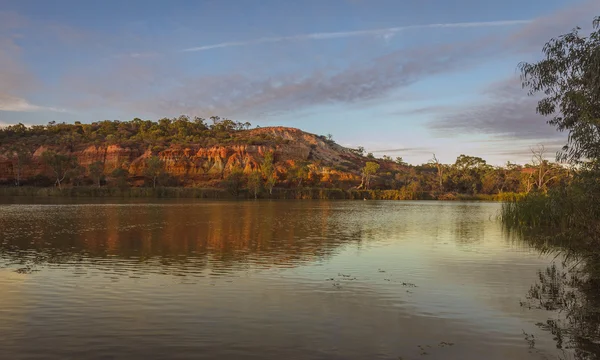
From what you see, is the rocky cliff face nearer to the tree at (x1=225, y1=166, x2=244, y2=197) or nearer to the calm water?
the tree at (x1=225, y1=166, x2=244, y2=197)

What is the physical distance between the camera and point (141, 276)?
1323 centimetres

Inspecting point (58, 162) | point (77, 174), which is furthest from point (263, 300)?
point (77, 174)

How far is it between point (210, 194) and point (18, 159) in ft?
133

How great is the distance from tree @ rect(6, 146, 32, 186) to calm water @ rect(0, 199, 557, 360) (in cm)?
8207

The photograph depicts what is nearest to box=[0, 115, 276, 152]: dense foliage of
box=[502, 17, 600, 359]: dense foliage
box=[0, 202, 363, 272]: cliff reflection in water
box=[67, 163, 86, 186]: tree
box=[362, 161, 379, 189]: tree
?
box=[67, 163, 86, 186]: tree

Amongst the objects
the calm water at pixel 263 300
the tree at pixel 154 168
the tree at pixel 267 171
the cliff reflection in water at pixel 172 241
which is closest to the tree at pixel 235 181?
the tree at pixel 267 171

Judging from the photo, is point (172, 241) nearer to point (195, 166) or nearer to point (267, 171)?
point (267, 171)

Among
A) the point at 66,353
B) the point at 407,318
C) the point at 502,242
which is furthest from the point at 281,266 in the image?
the point at 502,242

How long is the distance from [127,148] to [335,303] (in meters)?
106

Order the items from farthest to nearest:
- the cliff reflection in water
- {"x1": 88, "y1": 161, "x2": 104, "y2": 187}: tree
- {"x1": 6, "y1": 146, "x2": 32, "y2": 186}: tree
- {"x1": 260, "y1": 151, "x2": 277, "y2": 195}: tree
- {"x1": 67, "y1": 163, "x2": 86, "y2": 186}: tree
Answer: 1. {"x1": 260, "y1": 151, "x2": 277, "y2": 195}: tree
2. {"x1": 6, "y1": 146, "x2": 32, "y2": 186}: tree
3. {"x1": 67, "y1": 163, "x2": 86, "y2": 186}: tree
4. {"x1": 88, "y1": 161, "x2": 104, "y2": 187}: tree
5. the cliff reflection in water

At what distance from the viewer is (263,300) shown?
10703 millimetres

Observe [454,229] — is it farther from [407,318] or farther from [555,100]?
[407,318]

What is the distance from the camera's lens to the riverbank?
252 feet

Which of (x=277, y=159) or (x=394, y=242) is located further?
(x=277, y=159)
